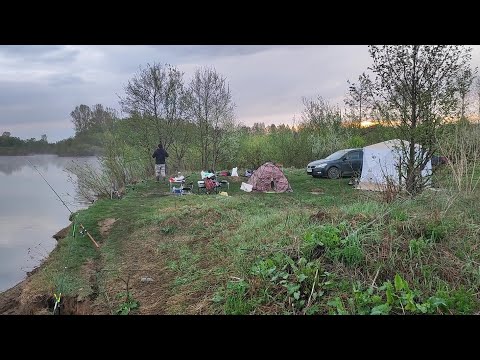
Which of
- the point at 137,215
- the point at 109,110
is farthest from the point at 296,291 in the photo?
the point at 109,110

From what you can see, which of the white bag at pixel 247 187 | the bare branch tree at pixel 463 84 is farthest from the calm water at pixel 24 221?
the bare branch tree at pixel 463 84

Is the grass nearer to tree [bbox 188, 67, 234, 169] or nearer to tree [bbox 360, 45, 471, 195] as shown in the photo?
tree [bbox 360, 45, 471, 195]

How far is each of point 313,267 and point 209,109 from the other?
17.5 m

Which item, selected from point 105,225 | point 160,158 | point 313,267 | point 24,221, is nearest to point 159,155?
point 160,158

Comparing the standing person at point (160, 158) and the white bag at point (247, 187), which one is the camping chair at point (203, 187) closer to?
the white bag at point (247, 187)

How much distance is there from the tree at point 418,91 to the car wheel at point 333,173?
8259mm

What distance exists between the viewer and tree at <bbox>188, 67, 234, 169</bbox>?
19.7 meters

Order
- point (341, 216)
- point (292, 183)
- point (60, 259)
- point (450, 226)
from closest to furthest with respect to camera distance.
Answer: point (450, 226), point (341, 216), point (60, 259), point (292, 183)

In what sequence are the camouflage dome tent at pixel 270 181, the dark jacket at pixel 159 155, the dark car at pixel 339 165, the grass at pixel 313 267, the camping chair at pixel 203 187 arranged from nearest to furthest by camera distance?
1. the grass at pixel 313 267
2. the camping chair at pixel 203 187
3. the camouflage dome tent at pixel 270 181
4. the dark jacket at pixel 159 155
5. the dark car at pixel 339 165

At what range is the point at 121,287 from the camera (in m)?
4.82

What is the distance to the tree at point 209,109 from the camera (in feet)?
64.7

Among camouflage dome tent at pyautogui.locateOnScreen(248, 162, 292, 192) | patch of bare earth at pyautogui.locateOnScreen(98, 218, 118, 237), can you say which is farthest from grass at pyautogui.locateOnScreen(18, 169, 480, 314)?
camouflage dome tent at pyautogui.locateOnScreen(248, 162, 292, 192)
